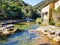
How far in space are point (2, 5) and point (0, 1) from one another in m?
3.01

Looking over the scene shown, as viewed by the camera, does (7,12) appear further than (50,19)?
Yes

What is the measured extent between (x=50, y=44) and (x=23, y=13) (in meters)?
55.5

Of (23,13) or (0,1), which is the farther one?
(23,13)

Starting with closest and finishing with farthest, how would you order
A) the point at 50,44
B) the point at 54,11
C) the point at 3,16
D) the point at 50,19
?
the point at 50,44
the point at 54,11
the point at 50,19
the point at 3,16

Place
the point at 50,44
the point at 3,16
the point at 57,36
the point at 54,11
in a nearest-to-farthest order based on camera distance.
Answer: the point at 50,44
the point at 57,36
the point at 54,11
the point at 3,16

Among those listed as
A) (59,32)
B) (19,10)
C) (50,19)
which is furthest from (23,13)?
(59,32)

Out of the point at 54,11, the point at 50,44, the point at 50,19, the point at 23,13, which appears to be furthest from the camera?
the point at 23,13

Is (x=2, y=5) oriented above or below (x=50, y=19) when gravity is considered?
above

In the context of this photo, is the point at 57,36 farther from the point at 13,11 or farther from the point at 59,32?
the point at 13,11

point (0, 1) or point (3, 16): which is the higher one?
point (0, 1)

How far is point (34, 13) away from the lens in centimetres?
7450

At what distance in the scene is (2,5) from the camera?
6241 cm

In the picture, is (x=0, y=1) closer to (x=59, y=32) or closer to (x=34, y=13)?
(x=34, y=13)

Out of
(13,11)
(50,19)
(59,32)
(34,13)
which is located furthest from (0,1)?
(59,32)
